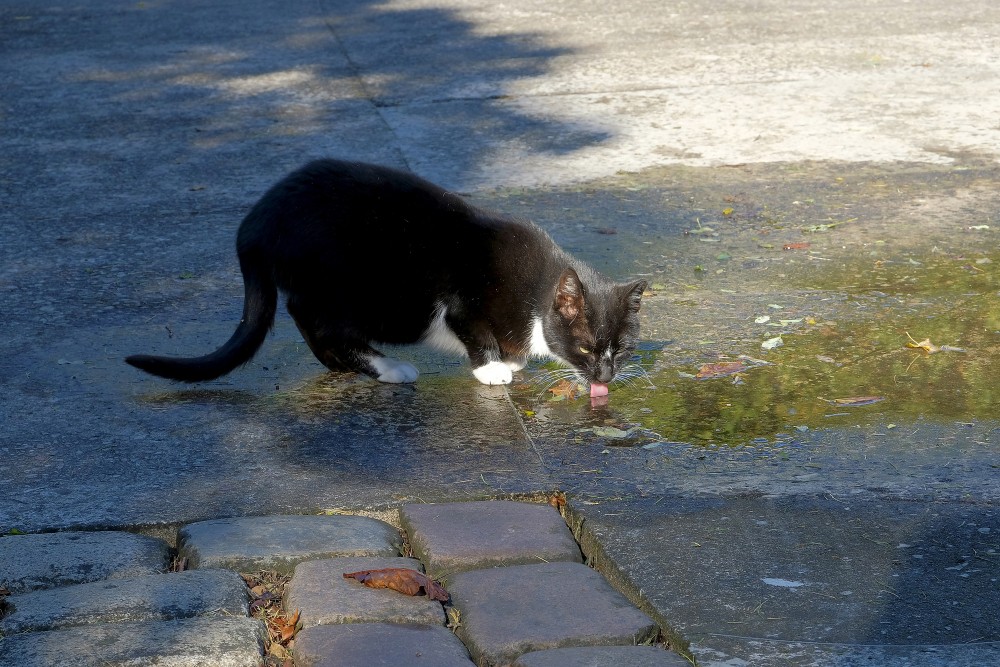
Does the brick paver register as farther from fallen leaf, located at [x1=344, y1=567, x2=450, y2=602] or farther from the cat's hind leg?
the cat's hind leg

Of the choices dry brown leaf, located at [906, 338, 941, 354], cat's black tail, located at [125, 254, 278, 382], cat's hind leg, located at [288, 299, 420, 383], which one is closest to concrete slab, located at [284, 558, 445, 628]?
cat's black tail, located at [125, 254, 278, 382]

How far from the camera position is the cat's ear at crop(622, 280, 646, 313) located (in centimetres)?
412

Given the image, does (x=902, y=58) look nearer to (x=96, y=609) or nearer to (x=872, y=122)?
(x=872, y=122)

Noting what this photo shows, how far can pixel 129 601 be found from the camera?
107 inches

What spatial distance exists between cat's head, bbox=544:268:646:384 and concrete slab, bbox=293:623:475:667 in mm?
1654

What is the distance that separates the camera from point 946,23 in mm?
9602

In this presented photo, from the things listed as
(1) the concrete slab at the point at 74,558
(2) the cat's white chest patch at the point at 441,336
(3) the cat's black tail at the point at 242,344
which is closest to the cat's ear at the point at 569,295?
(2) the cat's white chest patch at the point at 441,336

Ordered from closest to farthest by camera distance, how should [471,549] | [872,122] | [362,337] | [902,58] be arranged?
[471,549]
[362,337]
[872,122]
[902,58]

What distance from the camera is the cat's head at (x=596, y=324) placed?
4.17m

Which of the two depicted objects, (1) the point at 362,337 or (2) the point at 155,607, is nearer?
(2) the point at 155,607

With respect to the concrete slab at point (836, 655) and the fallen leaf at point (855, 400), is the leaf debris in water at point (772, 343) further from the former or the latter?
the concrete slab at point (836, 655)

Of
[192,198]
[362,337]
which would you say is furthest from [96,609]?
[192,198]

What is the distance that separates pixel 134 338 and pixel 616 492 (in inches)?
84.0

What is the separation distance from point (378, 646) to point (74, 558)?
2.85 feet
